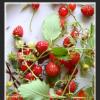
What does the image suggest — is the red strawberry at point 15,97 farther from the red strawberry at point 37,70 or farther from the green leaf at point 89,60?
the green leaf at point 89,60

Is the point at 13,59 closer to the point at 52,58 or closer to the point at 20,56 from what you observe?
the point at 20,56

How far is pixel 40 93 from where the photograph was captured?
1.22 metres

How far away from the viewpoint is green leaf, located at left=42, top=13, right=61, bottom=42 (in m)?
1.27

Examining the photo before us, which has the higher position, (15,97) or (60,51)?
(60,51)

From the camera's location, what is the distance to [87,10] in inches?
50.6

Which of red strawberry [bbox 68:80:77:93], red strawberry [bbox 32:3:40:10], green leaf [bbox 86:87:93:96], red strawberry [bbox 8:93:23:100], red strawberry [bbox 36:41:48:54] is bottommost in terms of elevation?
red strawberry [bbox 8:93:23:100]

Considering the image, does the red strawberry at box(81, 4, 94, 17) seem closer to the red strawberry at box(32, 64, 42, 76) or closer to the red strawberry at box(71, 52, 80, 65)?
the red strawberry at box(71, 52, 80, 65)

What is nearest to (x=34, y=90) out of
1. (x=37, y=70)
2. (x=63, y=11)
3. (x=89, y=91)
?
(x=37, y=70)

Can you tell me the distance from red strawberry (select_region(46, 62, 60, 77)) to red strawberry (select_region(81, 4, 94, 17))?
0.21 metres

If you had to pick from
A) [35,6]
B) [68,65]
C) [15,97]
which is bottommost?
[15,97]

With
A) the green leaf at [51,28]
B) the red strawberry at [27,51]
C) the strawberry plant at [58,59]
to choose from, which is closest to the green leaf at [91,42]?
the strawberry plant at [58,59]

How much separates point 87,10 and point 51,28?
14cm

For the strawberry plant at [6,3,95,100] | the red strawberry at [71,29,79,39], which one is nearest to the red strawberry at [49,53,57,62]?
the strawberry plant at [6,3,95,100]

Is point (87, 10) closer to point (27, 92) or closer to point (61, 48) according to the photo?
point (61, 48)
